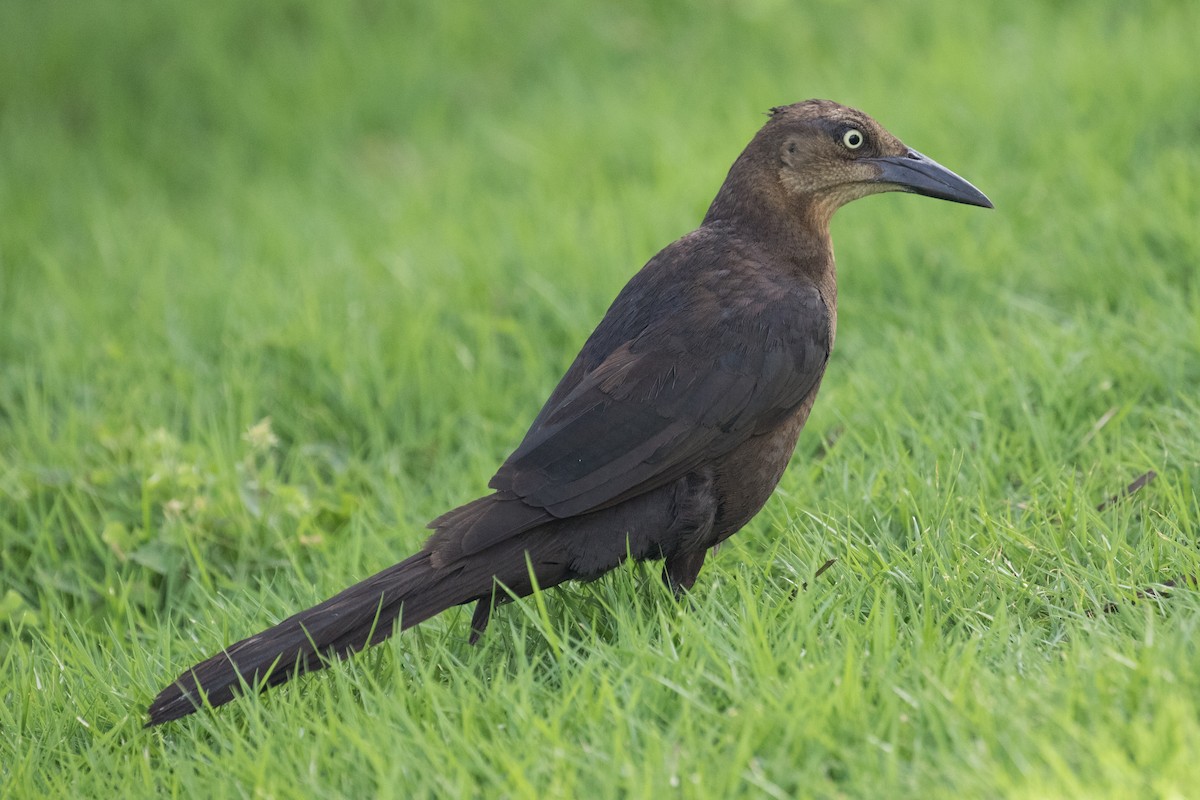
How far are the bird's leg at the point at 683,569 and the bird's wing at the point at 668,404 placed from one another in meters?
0.20

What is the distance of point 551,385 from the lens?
4586mm

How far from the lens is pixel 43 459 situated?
431 cm

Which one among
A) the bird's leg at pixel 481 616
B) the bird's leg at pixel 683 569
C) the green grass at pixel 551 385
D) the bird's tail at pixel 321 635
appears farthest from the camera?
the bird's leg at pixel 683 569

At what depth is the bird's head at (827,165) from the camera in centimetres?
335

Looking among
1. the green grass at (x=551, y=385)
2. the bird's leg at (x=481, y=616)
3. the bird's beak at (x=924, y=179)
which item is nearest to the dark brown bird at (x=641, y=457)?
the bird's leg at (x=481, y=616)

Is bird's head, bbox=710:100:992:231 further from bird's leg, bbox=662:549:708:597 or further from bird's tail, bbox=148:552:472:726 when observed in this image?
bird's tail, bbox=148:552:472:726

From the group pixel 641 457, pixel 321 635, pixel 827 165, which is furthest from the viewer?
pixel 827 165

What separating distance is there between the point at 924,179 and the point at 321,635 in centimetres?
185

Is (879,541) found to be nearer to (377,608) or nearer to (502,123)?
(377,608)

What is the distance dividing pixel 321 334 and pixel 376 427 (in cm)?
53

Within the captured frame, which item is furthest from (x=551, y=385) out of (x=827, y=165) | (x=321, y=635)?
(x=321, y=635)

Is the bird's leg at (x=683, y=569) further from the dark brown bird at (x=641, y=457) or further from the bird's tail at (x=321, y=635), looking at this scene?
the bird's tail at (x=321, y=635)

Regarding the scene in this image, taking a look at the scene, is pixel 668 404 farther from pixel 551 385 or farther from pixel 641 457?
pixel 551 385

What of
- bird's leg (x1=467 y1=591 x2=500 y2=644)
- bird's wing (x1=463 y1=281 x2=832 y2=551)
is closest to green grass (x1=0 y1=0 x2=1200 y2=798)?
bird's leg (x1=467 y1=591 x2=500 y2=644)
